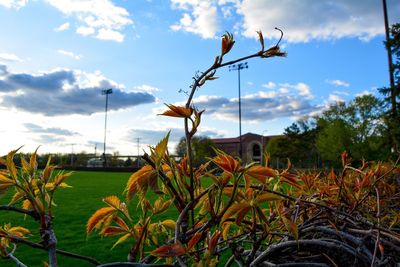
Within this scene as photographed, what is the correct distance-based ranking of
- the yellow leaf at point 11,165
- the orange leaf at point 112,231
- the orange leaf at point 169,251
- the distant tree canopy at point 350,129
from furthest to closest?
the distant tree canopy at point 350,129 → the orange leaf at point 112,231 → the yellow leaf at point 11,165 → the orange leaf at point 169,251

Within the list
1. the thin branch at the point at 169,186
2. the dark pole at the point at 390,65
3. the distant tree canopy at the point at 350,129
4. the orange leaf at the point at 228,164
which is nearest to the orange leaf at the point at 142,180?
the thin branch at the point at 169,186

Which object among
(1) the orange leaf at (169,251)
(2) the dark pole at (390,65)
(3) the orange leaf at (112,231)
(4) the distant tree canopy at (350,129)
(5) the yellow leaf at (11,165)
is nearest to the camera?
(1) the orange leaf at (169,251)

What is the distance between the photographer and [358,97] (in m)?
35.9

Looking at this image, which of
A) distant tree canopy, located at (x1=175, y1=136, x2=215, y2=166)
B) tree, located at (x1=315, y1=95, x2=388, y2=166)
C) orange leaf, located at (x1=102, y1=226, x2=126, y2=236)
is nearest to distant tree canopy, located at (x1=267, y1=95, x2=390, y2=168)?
tree, located at (x1=315, y1=95, x2=388, y2=166)

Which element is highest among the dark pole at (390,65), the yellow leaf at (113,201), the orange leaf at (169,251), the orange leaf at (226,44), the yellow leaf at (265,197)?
the dark pole at (390,65)

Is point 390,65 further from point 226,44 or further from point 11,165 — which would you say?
point 11,165

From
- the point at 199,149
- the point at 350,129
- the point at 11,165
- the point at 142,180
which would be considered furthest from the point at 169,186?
the point at 199,149

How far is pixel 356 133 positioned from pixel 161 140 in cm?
3746

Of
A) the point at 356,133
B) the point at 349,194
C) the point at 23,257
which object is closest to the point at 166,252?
the point at 349,194

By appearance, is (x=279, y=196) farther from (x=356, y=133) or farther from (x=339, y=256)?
(x=356, y=133)

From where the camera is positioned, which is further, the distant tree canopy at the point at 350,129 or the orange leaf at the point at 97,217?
the distant tree canopy at the point at 350,129

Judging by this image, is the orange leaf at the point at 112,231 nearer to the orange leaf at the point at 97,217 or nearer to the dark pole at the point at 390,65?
the orange leaf at the point at 97,217

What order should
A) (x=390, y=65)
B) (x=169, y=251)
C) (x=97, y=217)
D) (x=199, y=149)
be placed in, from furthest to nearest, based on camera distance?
(x=199, y=149), (x=390, y=65), (x=97, y=217), (x=169, y=251)

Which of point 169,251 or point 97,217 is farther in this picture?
point 97,217
